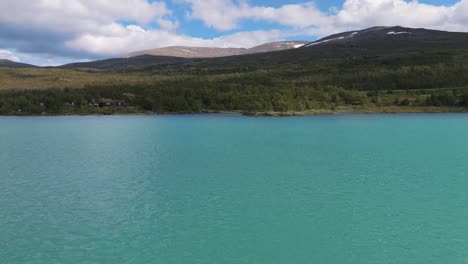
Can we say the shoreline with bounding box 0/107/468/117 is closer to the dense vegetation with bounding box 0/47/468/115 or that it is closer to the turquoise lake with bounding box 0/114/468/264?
the dense vegetation with bounding box 0/47/468/115

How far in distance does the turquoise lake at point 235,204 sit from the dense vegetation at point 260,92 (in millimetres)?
58493

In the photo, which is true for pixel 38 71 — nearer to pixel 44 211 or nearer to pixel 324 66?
pixel 324 66

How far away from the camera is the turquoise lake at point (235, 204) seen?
53.4 ft

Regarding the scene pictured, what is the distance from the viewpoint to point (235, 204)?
74.1 feet

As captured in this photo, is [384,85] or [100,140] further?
[384,85]

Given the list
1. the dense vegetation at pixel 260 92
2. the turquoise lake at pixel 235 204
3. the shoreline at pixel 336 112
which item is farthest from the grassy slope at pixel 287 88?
the turquoise lake at pixel 235 204

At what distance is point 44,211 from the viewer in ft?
69.7

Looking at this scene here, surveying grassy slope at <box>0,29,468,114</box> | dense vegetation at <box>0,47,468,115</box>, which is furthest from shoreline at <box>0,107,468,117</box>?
dense vegetation at <box>0,47,468,115</box>

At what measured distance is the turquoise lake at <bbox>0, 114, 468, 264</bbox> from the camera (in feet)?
53.4

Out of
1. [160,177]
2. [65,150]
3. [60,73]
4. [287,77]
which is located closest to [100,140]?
[65,150]

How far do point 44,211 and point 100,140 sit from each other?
107ft

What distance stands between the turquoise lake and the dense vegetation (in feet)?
192

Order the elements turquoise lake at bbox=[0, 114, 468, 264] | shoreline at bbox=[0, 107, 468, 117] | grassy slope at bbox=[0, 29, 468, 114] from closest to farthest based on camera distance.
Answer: turquoise lake at bbox=[0, 114, 468, 264]
shoreline at bbox=[0, 107, 468, 117]
grassy slope at bbox=[0, 29, 468, 114]

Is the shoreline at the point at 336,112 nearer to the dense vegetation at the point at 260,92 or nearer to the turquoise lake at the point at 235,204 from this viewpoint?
the dense vegetation at the point at 260,92
